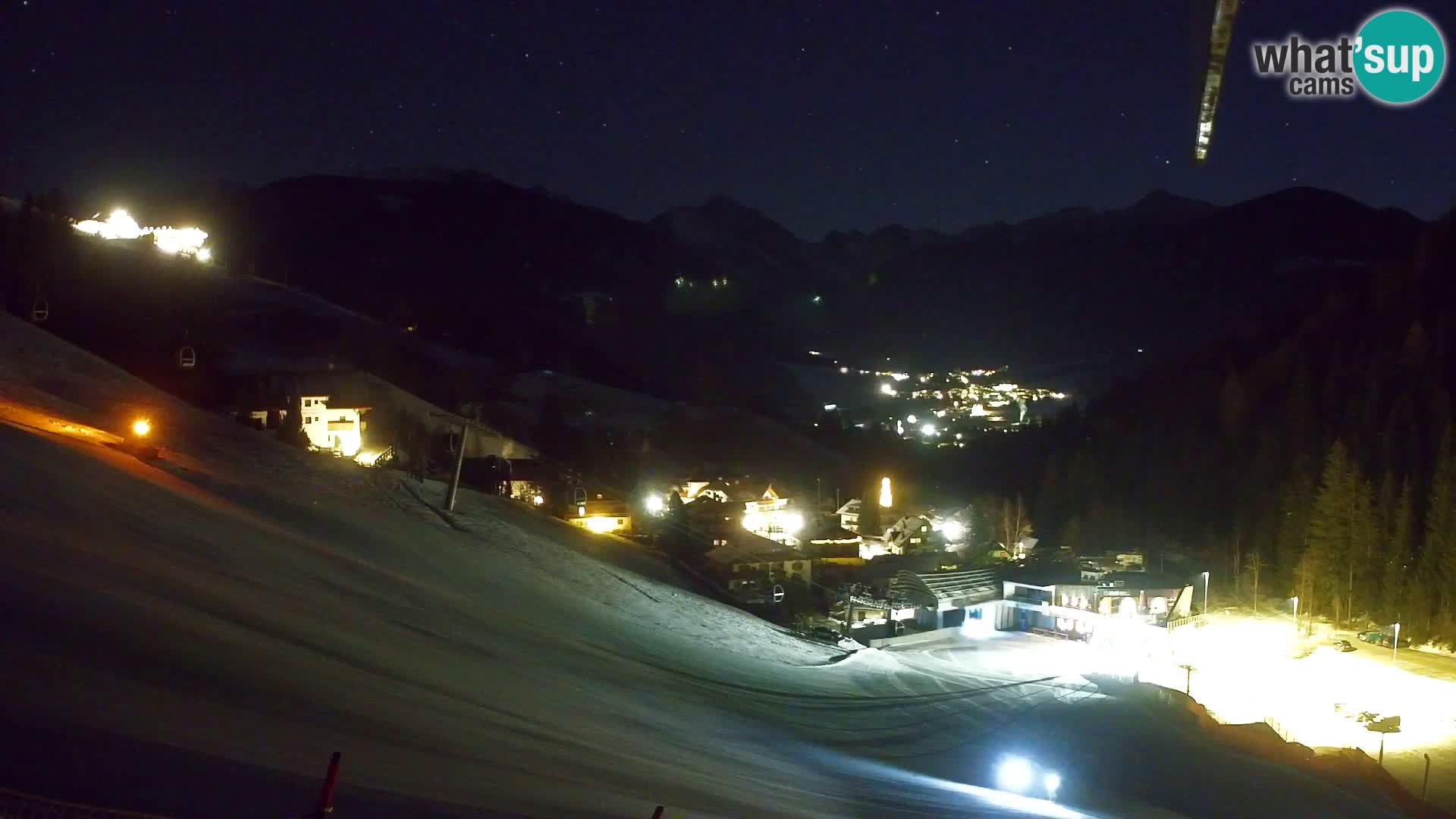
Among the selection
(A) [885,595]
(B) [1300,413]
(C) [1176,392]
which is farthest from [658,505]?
(C) [1176,392]

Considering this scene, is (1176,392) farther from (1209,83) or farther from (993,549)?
(1209,83)

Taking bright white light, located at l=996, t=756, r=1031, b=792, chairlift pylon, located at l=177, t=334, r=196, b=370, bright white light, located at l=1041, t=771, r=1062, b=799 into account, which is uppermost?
chairlift pylon, located at l=177, t=334, r=196, b=370

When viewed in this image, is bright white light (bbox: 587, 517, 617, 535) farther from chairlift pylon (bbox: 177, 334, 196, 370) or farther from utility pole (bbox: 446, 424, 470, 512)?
chairlift pylon (bbox: 177, 334, 196, 370)

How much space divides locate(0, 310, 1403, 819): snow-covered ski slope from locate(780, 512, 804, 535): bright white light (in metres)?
21.5

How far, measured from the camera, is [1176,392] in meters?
61.7

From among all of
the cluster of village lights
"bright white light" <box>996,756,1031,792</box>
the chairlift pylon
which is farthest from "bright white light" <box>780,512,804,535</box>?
the cluster of village lights

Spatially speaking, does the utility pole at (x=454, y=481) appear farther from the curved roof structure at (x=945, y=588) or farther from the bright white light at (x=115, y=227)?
the bright white light at (x=115, y=227)

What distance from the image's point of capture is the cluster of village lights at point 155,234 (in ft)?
185

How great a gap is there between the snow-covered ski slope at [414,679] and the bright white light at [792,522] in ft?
70.5

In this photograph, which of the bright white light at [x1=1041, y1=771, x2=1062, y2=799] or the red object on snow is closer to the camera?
the red object on snow

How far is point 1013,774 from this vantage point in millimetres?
11484

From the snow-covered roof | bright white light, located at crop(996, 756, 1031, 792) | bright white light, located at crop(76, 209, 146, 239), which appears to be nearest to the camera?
bright white light, located at crop(996, 756, 1031, 792)

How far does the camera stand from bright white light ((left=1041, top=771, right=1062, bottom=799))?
1085 centimetres

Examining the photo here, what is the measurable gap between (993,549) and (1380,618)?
13495 millimetres
